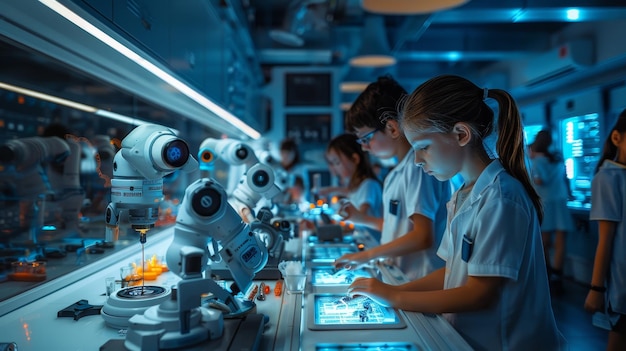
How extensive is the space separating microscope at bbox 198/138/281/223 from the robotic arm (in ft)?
2.53

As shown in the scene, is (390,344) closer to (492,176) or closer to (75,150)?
(492,176)

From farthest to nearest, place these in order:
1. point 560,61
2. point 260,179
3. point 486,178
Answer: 1. point 560,61
2. point 260,179
3. point 486,178

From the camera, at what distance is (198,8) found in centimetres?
250

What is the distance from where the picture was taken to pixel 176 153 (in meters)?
1.21

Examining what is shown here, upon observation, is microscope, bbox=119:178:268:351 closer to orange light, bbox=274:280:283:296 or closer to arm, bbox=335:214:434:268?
orange light, bbox=274:280:283:296

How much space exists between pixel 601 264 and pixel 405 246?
121 centimetres

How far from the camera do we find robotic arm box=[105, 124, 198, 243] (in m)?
1.21

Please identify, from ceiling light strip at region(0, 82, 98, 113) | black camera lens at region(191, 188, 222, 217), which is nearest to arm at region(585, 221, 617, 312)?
black camera lens at region(191, 188, 222, 217)

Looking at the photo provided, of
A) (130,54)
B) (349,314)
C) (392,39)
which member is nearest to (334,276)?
(349,314)

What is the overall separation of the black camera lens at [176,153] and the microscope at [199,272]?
0.12 meters

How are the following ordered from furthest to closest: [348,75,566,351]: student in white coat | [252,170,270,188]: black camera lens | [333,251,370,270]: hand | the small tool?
1. [252,170,270,188]: black camera lens
2. [333,251,370,270]: hand
3. the small tool
4. [348,75,566,351]: student in white coat

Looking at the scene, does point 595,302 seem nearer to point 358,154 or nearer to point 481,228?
point 481,228

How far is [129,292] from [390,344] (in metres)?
0.82

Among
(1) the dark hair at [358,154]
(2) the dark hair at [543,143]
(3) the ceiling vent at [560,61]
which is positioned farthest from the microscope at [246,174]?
(2) the dark hair at [543,143]
